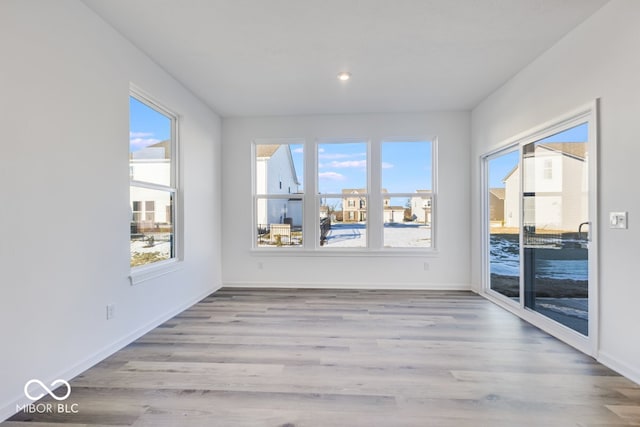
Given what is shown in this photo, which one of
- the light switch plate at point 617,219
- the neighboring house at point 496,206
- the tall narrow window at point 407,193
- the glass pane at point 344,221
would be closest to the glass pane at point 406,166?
the tall narrow window at point 407,193

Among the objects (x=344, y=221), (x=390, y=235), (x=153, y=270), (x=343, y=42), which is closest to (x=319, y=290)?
(x=344, y=221)

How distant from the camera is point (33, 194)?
1.90 m

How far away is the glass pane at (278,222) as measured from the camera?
16.3ft

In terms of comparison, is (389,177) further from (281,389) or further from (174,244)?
(281,389)

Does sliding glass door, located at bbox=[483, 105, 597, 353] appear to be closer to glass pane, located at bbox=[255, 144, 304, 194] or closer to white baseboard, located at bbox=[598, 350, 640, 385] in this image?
white baseboard, located at bbox=[598, 350, 640, 385]

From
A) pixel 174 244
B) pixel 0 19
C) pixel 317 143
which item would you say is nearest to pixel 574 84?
pixel 317 143

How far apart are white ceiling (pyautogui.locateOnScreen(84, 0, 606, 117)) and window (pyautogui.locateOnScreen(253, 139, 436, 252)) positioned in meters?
1.02

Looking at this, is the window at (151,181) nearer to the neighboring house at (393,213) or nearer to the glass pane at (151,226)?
the glass pane at (151,226)

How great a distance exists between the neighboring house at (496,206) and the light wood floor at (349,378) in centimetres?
129

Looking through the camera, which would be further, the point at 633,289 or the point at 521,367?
the point at 521,367

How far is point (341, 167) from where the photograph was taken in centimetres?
489

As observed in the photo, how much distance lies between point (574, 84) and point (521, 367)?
240cm

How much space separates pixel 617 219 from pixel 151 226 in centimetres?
411
